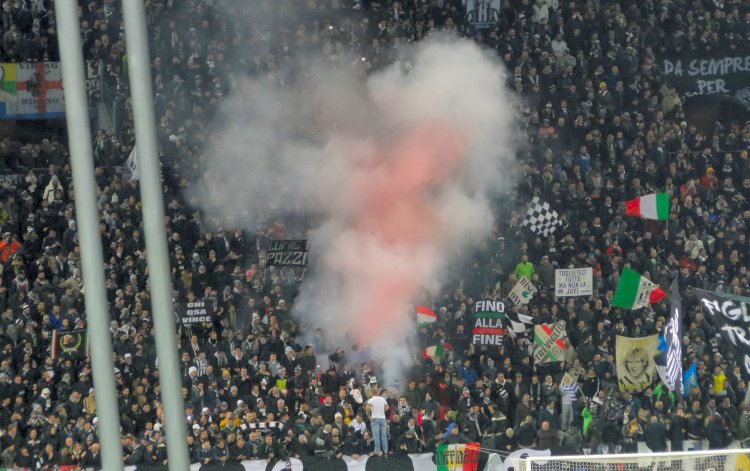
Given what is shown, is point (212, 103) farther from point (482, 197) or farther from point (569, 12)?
point (569, 12)

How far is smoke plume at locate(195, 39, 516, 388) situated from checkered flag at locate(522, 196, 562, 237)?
640 mm

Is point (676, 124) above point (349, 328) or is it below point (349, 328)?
above

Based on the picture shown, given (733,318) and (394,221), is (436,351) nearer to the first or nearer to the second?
(394,221)

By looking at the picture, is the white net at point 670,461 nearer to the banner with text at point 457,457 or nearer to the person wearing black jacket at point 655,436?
the banner with text at point 457,457

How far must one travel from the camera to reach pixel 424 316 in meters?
21.8

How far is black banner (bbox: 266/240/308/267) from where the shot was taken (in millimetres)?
22516

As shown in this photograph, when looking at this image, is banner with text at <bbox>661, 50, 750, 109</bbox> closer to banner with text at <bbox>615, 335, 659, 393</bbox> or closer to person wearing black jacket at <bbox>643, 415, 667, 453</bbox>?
banner with text at <bbox>615, 335, 659, 393</bbox>

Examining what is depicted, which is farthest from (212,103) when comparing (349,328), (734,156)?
(734,156)

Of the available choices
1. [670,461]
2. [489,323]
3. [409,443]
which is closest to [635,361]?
[489,323]

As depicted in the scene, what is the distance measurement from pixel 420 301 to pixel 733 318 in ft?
15.4

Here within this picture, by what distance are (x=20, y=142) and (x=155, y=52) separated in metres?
3.15

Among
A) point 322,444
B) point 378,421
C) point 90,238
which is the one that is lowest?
point 322,444

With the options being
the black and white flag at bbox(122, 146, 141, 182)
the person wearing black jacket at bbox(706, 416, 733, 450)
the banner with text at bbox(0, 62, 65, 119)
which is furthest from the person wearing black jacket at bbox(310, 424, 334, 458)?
the banner with text at bbox(0, 62, 65, 119)

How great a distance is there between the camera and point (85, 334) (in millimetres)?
20797
